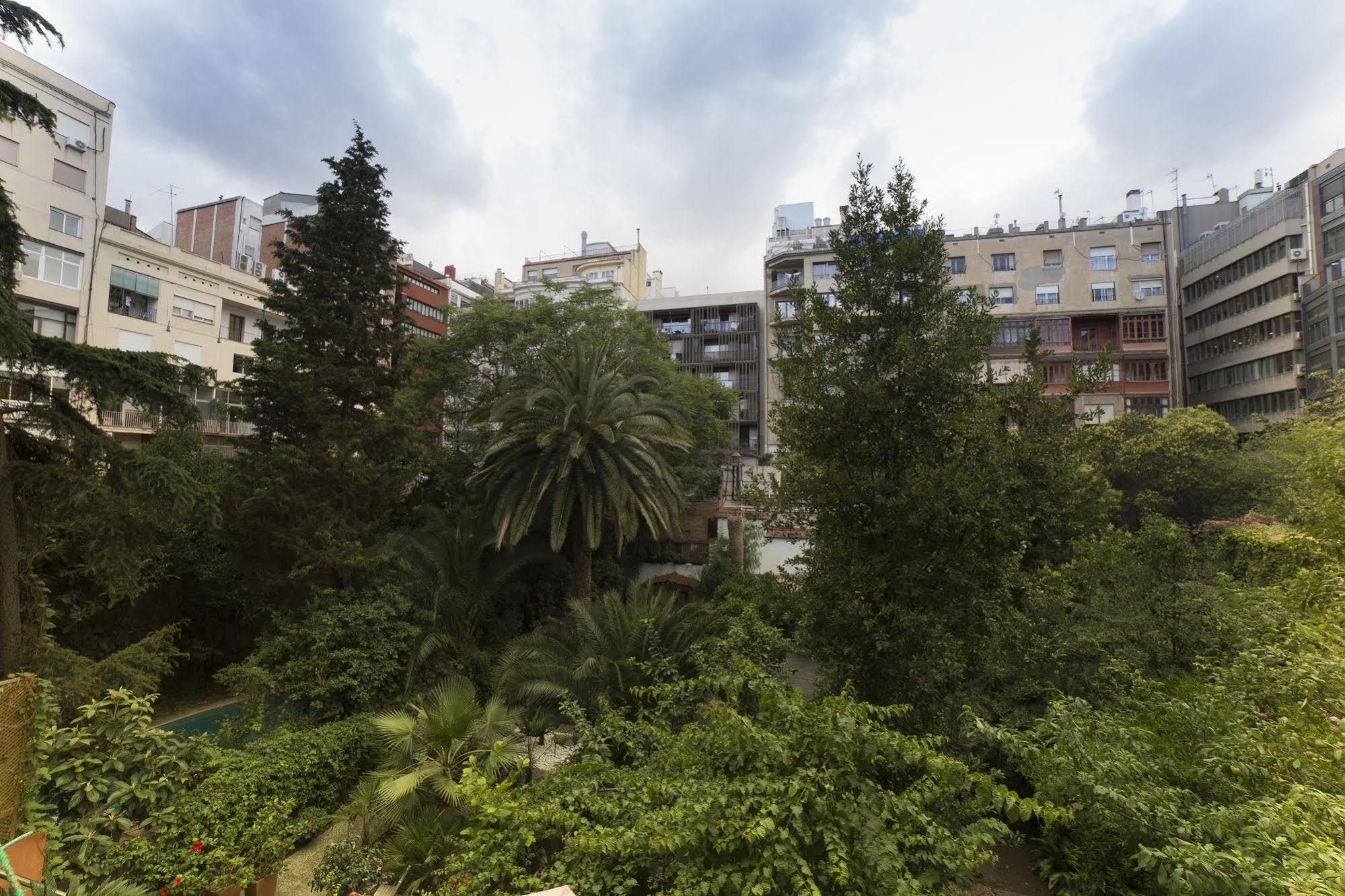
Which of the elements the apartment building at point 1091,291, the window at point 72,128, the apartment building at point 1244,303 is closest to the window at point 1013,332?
the apartment building at point 1091,291

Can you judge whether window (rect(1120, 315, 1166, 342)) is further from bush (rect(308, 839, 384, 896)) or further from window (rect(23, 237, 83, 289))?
window (rect(23, 237, 83, 289))

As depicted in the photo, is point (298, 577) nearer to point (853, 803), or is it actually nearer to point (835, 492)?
point (835, 492)

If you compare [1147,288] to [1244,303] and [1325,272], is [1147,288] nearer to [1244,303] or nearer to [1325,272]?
[1244,303]

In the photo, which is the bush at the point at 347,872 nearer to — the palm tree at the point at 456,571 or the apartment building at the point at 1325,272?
the palm tree at the point at 456,571

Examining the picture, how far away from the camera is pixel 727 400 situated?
88.4 ft

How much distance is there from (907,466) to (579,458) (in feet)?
32.0

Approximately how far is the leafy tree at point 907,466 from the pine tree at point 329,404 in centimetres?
961

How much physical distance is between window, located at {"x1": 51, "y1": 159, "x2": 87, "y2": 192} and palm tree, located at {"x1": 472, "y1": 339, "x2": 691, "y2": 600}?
17342 millimetres

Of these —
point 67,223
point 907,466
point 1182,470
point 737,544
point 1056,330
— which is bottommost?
point 737,544

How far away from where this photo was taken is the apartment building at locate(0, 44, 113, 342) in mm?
18844

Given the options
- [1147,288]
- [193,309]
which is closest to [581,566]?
[193,309]

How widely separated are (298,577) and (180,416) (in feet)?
17.4

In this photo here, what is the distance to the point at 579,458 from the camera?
16.2 m

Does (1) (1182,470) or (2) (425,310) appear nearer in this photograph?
(1) (1182,470)
